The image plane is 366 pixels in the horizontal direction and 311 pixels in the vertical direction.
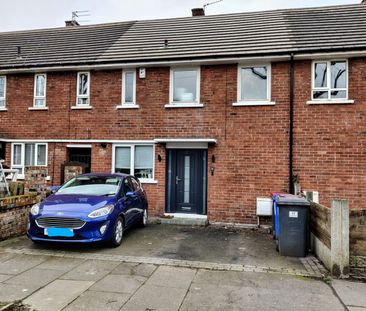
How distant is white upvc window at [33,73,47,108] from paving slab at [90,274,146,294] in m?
8.50

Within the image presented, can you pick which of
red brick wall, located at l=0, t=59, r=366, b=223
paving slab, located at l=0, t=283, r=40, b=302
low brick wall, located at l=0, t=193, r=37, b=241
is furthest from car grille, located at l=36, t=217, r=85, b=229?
red brick wall, located at l=0, t=59, r=366, b=223

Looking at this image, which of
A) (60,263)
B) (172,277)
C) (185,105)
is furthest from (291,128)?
(60,263)

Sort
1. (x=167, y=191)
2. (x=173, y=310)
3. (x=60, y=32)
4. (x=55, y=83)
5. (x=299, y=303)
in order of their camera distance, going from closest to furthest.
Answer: (x=173, y=310) < (x=299, y=303) < (x=167, y=191) < (x=55, y=83) < (x=60, y=32)

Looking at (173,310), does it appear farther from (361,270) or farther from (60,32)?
(60,32)

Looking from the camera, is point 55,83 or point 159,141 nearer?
point 159,141

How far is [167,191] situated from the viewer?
10328mm

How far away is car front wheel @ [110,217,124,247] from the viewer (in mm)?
6597

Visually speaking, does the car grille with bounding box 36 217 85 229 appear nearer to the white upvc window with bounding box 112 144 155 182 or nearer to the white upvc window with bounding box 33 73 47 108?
the white upvc window with bounding box 112 144 155 182

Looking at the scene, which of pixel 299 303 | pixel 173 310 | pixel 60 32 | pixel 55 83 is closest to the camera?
pixel 173 310

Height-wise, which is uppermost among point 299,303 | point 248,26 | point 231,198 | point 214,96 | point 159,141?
point 248,26

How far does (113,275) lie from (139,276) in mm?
421

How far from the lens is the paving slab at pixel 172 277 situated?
15.7 ft

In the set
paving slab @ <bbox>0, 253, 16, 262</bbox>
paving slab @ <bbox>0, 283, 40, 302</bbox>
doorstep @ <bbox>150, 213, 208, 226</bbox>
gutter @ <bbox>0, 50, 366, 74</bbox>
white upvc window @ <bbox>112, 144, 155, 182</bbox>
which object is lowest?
paving slab @ <bbox>0, 283, 40, 302</bbox>

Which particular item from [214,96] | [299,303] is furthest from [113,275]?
[214,96]
